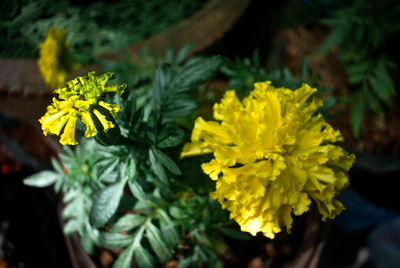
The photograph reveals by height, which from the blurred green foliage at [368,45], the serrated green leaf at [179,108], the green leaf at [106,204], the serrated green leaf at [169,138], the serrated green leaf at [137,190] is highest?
the serrated green leaf at [179,108]

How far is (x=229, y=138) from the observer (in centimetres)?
58

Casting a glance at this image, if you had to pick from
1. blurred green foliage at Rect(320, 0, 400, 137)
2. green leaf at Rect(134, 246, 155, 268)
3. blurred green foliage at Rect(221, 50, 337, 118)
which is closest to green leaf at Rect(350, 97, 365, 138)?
blurred green foliage at Rect(320, 0, 400, 137)

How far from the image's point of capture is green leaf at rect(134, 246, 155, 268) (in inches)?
29.6

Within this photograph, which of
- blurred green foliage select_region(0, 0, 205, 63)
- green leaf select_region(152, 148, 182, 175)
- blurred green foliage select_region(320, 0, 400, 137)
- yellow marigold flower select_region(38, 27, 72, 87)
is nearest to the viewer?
green leaf select_region(152, 148, 182, 175)

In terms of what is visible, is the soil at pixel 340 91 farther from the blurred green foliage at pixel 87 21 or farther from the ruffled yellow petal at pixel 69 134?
the ruffled yellow petal at pixel 69 134

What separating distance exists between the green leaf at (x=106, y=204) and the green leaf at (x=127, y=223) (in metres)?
0.09

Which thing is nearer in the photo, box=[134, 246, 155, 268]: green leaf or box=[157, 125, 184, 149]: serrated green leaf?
box=[157, 125, 184, 149]: serrated green leaf

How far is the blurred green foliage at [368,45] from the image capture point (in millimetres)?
1346

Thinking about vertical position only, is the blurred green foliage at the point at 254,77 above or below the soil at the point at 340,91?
above

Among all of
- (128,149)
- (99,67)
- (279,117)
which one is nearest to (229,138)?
(279,117)

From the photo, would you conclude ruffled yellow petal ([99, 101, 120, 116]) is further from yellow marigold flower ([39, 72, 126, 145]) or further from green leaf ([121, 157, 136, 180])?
green leaf ([121, 157, 136, 180])

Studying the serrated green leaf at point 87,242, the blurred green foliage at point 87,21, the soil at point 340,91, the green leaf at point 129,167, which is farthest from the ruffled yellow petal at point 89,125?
the soil at point 340,91

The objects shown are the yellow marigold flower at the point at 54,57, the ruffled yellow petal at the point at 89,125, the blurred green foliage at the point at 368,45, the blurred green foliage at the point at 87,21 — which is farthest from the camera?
the blurred green foliage at the point at 368,45

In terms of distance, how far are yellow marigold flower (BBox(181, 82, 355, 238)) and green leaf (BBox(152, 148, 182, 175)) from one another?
0.07 m
